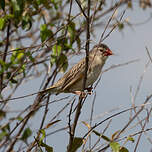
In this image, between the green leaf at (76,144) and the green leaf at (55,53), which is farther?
the green leaf at (55,53)

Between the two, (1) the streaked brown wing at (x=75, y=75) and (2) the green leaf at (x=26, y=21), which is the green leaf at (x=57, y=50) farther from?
(1) the streaked brown wing at (x=75, y=75)

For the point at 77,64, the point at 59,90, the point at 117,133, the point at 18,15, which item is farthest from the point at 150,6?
the point at 117,133

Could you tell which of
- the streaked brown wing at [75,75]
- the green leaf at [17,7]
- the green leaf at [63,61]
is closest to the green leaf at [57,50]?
the green leaf at [63,61]

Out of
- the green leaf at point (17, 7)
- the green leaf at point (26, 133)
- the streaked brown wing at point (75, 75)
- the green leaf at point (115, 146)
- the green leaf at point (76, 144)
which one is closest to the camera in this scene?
the green leaf at point (115, 146)

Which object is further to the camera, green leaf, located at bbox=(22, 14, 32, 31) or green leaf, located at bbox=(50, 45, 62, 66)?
green leaf, located at bbox=(22, 14, 32, 31)

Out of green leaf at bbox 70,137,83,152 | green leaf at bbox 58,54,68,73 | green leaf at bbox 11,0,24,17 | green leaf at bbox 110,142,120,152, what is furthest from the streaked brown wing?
green leaf at bbox 110,142,120,152

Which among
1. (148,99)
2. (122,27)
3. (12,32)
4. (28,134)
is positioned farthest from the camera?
(122,27)

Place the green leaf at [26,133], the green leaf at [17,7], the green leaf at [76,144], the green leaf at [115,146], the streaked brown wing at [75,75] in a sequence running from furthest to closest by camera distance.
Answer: the streaked brown wing at [75,75] → the green leaf at [26,133] → the green leaf at [17,7] → the green leaf at [76,144] → the green leaf at [115,146]

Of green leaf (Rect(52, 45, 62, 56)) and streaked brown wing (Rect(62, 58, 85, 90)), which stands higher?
streaked brown wing (Rect(62, 58, 85, 90))

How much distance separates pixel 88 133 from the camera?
3.39m

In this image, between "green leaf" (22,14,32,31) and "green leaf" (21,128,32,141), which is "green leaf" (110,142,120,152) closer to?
"green leaf" (21,128,32,141)

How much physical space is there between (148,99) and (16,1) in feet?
5.47

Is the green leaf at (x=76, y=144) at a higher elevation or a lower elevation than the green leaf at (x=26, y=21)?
lower

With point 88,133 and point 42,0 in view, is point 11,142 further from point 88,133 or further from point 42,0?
point 42,0
